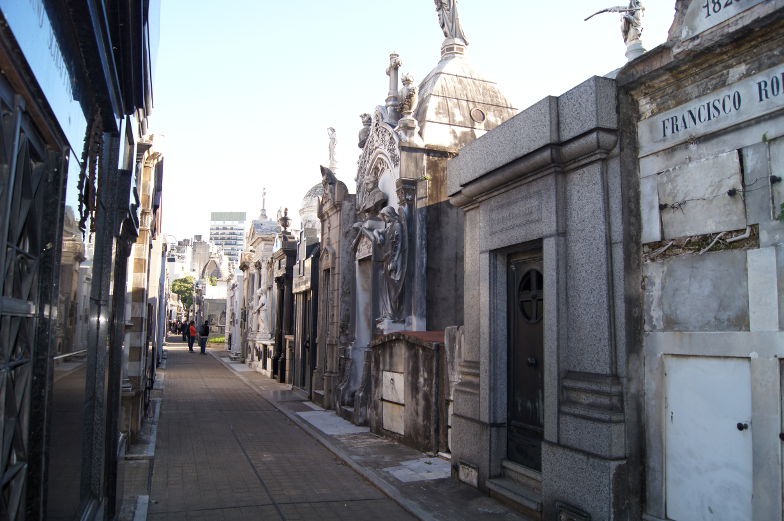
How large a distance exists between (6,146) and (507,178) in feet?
15.9

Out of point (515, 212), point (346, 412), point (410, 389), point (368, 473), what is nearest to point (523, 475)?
point (368, 473)

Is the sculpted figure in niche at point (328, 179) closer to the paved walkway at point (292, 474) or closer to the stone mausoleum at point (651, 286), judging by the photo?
the paved walkway at point (292, 474)

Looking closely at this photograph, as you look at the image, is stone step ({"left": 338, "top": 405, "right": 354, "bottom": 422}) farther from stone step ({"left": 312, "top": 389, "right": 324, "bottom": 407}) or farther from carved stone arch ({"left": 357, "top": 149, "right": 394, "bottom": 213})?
carved stone arch ({"left": 357, "top": 149, "right": 394, "bottom": 213})

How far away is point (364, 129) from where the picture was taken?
44.3ft

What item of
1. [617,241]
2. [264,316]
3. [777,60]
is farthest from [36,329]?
[264,316]

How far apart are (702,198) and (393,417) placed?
6.30 meters

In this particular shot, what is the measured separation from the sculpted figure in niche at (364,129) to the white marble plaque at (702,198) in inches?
365

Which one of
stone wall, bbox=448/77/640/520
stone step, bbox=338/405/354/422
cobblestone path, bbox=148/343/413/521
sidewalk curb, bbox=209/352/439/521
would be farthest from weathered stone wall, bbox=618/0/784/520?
stone step, bbox=338/405/354/422

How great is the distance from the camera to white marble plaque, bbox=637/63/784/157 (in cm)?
393

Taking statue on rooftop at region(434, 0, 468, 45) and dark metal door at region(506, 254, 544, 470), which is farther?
statue on rooftop at region(434, 0, 468, 45)

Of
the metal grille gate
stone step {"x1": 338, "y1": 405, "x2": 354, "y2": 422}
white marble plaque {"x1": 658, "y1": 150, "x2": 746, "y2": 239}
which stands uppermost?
white marble plaque {"x1": 658, "y1": 150, "x2": 746, "y2": 239}

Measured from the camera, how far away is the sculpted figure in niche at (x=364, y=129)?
13.4 metres

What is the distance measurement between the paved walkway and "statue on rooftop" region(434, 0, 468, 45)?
823 centimetres

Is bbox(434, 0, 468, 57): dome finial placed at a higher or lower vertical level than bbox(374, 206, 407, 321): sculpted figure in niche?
higher
